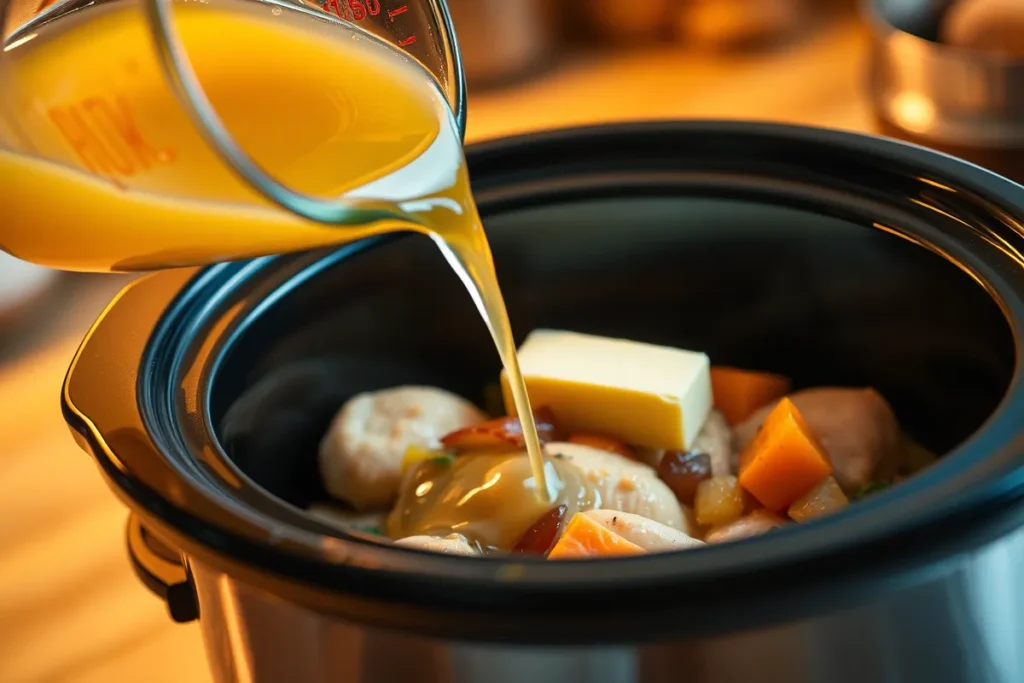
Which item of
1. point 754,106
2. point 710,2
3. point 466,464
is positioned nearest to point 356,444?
point 466,464

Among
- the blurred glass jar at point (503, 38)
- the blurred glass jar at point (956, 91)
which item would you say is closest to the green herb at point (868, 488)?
the blurred glass jar at point (956, 91)

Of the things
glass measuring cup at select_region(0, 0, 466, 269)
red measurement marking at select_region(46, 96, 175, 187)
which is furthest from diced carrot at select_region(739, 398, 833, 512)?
A: red measurement marking at select_region(46, 96, 175, 187)

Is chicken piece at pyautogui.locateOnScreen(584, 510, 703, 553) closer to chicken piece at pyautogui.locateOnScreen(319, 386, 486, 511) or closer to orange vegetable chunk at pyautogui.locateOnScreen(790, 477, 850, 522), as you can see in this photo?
orange vegetable chunk at pyautogui.locateOnScreen(790, 477, 850, 522)

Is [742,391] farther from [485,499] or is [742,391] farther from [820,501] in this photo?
[485,499]

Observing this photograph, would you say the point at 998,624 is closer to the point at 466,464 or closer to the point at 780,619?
the point at 780,619

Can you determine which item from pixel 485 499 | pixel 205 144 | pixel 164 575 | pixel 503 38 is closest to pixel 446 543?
pixel 485 499
